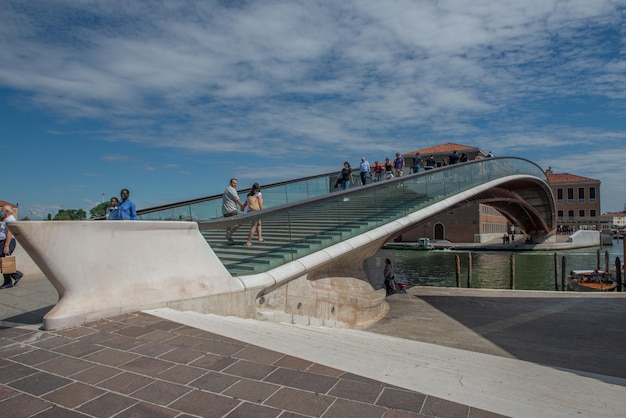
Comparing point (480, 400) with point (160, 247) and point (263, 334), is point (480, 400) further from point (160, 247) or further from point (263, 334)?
point (160, 247)

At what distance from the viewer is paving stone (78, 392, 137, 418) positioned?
2.03 metres

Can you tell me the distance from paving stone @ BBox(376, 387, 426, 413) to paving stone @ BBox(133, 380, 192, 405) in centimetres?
103

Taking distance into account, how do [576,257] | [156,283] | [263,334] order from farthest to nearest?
1. [576,257]
2. [156,283]
3. [263,334]

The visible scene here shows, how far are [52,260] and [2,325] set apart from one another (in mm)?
809

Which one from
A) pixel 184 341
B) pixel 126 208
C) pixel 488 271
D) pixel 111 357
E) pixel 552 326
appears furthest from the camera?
pixel 488 271

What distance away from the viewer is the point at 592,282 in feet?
63.3

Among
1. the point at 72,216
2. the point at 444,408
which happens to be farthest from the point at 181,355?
the point at 72,216

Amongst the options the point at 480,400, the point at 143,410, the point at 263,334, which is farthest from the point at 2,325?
the point at 480,400

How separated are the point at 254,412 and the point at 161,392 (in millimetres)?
557

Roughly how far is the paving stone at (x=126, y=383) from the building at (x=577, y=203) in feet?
246

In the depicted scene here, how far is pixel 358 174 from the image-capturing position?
15852 mm

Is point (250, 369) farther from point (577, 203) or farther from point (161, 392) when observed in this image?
point (577, 203)

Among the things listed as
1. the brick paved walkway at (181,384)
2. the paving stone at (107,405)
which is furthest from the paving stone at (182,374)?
the paving stone at (107,405)

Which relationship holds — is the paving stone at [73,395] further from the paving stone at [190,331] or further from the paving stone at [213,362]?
the paving stone at [190,331]
